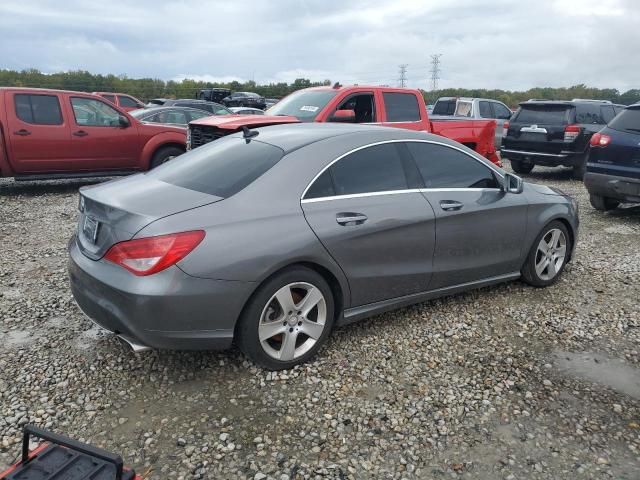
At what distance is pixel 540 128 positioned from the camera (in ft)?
35.8

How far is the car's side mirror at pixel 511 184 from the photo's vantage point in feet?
14.7

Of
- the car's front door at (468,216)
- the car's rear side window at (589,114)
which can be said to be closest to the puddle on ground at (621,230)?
the car's front door at (468,216)

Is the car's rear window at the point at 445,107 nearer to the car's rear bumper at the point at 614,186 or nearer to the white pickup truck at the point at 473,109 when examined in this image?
the white pickup truck at the point at 473,109

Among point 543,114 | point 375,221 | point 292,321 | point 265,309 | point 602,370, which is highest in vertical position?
point 543,114

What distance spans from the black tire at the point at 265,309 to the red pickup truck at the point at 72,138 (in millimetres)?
6667

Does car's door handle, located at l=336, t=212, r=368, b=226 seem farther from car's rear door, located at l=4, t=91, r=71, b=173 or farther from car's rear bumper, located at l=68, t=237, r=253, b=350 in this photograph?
car's rear door, located at l=4, t=91, r=71, b=173

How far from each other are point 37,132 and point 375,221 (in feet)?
22.2

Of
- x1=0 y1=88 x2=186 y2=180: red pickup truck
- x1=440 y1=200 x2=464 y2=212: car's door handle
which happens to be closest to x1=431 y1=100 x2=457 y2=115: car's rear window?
x1=0 y1=88 x2=186 y2=180: red pickup truck

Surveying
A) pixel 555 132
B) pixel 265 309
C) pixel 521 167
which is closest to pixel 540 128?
pixel 555 132

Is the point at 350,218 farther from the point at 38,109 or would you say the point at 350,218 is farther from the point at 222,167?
the point at 38,109

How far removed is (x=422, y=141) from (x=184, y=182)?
5.98ft

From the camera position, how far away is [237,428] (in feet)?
9.23

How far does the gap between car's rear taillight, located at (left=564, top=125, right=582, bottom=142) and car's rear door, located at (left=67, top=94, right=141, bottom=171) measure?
8.13 metres

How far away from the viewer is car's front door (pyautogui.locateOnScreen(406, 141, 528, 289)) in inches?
159
